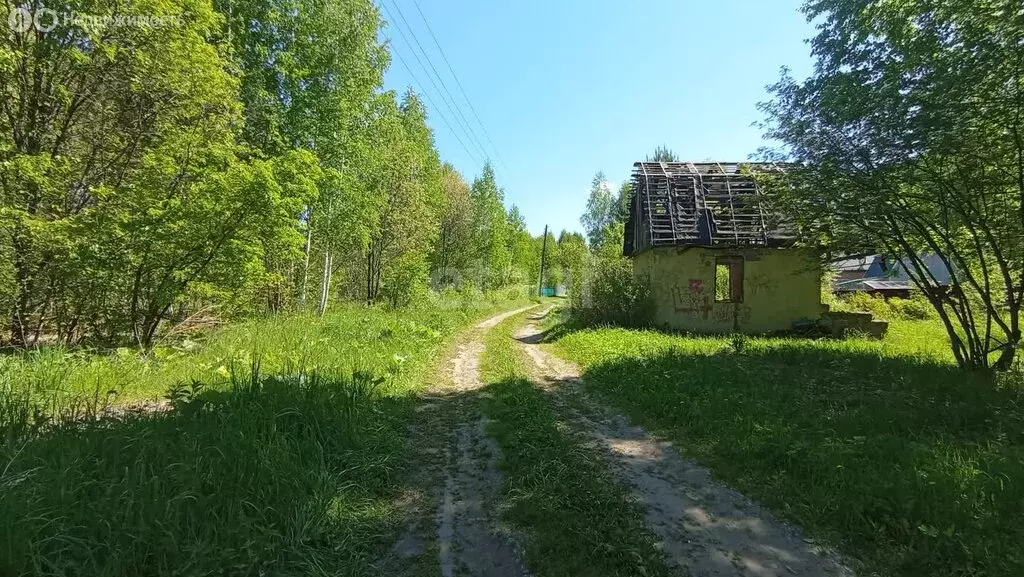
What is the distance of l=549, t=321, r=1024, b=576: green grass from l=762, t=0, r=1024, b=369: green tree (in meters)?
2.32

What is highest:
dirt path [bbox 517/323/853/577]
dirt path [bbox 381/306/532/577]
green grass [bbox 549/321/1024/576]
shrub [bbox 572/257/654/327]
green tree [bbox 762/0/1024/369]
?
green tree [bbox 762/0/1024/369]

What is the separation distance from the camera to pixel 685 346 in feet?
37.8

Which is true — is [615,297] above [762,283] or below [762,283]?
below

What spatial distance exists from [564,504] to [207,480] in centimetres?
274

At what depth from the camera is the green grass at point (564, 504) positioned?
300cm

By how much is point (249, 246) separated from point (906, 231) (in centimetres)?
1347

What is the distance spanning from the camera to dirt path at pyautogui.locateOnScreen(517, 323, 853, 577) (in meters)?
3.03

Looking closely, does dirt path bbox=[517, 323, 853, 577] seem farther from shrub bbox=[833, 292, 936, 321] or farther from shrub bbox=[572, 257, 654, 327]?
shrub bbox=[833, 292, 936, 321]

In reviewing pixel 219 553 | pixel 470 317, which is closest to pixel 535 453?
pixel 219 553

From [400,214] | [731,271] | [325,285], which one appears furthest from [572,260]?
[325,285]

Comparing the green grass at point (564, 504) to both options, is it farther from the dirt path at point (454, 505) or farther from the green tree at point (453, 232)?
the green tree at point (453, 232)

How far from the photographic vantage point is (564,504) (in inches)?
146

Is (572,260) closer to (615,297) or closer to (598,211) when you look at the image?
(598,211)

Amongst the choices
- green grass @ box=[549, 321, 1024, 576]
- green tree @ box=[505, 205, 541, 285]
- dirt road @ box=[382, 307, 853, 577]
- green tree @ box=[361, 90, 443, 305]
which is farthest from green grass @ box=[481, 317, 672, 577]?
green tree @ box=[505, 205, 541, 285]
